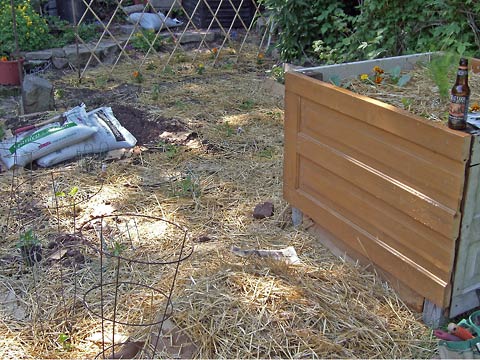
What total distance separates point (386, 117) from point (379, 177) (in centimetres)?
26

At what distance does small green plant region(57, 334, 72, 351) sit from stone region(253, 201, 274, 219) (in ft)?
4.44

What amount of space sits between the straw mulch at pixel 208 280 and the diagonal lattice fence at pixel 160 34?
282 cm

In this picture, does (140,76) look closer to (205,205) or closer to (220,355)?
(205,205)

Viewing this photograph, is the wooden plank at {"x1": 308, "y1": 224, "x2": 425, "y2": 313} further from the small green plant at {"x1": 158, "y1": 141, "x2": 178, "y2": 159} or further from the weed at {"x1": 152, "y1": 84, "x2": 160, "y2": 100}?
the weed at {"x1": 152, "y1": 84, "x2": 160, "y2": 100}

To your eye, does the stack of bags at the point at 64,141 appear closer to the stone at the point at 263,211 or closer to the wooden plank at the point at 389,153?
the stone at the point at 263,211

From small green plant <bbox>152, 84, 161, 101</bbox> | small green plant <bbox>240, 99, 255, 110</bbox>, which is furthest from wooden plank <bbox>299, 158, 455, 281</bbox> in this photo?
small green plant <bbox>152, 84, 161, 101</bbox>

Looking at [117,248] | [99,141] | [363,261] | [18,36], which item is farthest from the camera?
[18,36]

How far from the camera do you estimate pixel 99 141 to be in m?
4.32

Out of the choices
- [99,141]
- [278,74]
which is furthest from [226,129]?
[278,74]

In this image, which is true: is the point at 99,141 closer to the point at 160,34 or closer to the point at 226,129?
the point at 226,129

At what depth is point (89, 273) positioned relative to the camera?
2867mm

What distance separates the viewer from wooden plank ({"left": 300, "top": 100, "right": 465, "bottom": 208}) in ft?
7.07

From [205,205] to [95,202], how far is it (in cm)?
68

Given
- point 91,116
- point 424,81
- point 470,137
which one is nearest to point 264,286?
point 470,137
